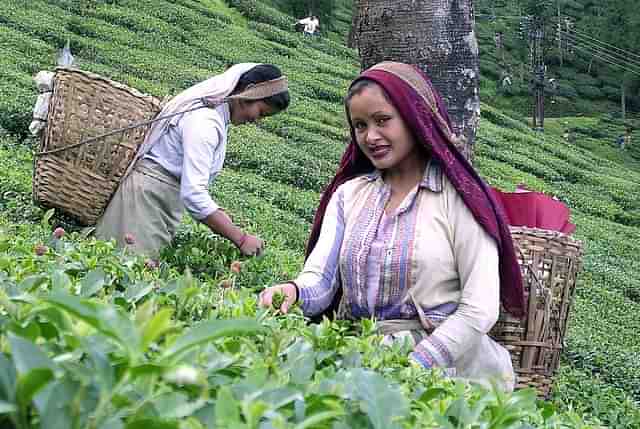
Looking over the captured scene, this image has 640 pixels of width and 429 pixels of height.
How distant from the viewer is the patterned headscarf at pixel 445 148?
251cm

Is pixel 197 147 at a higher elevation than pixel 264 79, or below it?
below

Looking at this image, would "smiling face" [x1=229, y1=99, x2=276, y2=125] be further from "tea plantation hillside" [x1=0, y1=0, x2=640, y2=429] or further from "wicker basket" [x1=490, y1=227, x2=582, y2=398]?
"wicker basket" [x1=490, y1=227, x2=582, y2=398]

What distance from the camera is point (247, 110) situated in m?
3.78

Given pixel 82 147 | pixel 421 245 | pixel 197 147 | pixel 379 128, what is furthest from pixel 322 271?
pixel 82 147

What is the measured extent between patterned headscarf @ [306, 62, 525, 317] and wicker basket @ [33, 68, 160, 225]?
4.68 feet

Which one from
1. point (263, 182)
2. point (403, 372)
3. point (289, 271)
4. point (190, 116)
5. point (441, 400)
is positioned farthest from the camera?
point (263, 182)

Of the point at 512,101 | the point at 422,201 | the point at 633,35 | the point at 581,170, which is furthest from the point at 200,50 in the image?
the point at 633,35

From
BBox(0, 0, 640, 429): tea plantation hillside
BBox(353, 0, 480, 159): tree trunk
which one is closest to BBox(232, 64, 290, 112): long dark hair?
BBox(353, 0, 480, 159): tree trunk

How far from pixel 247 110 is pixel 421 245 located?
1.46 metres

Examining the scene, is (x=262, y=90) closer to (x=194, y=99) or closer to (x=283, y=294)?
(x=194, y=99)

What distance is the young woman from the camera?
98.7 inches

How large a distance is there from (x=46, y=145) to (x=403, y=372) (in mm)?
2706

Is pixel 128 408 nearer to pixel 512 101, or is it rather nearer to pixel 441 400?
pixel 441 400

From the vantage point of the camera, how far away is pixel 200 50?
52.1 ft
